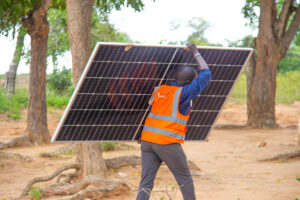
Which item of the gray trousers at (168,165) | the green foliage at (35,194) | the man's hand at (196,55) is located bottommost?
the green foliage at (35,194)

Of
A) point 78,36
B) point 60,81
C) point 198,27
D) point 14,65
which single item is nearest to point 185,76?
point 78,36

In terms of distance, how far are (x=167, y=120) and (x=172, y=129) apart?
11 centimetres

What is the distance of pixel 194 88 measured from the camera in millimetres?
4551

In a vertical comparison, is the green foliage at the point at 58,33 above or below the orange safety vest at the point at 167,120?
above

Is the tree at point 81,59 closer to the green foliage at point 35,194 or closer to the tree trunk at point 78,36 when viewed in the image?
the tree trunk at point 78,36

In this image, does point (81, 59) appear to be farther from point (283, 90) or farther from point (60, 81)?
point (283, 90)

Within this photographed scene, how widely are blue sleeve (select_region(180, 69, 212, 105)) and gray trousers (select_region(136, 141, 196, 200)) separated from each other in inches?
21.6

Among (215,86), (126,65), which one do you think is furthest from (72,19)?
(215,86)

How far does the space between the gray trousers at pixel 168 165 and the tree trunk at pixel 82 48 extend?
2.51 metres

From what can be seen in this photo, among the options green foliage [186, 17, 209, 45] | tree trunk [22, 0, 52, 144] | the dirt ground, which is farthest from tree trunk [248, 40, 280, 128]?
green foliage [186, 17, 209, 45]

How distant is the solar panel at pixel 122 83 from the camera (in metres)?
5.25

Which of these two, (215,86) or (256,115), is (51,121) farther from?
(215,86)

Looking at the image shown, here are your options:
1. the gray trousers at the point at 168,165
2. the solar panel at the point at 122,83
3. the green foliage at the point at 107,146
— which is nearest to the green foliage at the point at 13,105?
the green foliage at the point at 107,146

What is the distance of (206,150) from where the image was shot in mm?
11719
